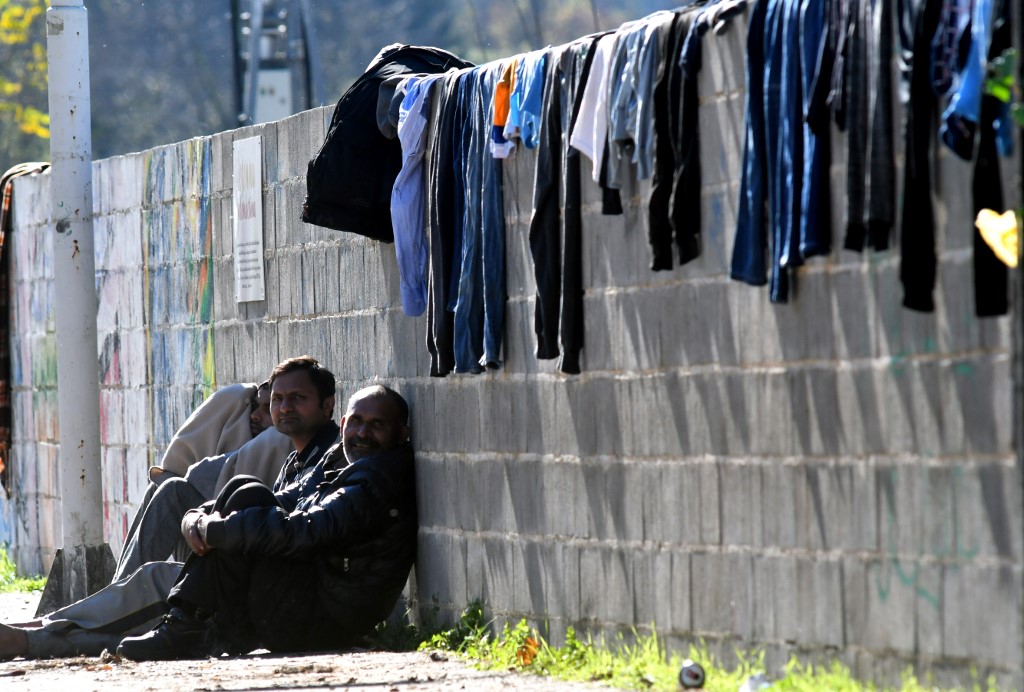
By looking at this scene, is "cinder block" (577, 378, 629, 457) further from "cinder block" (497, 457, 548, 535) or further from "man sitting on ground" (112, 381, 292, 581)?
"man sitting on ground" (112, 381, 292, 581)

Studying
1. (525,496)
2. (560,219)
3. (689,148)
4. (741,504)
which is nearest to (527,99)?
(560,219)

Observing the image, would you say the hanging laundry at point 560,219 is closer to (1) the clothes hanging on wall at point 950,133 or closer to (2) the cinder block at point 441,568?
(2) the cinder block at point 441,568

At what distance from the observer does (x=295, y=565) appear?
7.83 meters

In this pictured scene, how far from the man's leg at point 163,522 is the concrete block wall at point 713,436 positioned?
0.93m

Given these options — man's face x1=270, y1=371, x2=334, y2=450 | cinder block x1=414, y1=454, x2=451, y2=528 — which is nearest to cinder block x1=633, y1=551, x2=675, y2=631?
cinder block x1=414, y1=454, x2=451, y2=528

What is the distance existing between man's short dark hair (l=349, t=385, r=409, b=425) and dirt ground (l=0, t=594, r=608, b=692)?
3.46 ft

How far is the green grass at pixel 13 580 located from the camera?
11.7m

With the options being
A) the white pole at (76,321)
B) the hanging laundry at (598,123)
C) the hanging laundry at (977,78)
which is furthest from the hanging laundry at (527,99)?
the white pole at (76,321)

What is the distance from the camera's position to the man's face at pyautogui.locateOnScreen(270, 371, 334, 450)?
339 inches

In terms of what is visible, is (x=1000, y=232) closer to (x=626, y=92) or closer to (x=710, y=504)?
(x=710, y=504)

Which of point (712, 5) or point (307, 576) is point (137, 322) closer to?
point (307, 576)

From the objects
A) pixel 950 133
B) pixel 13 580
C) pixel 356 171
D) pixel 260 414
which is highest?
pixel 356 171

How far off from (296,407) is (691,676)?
3127 millimetres

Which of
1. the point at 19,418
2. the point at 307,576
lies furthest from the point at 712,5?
the point at 19,418
